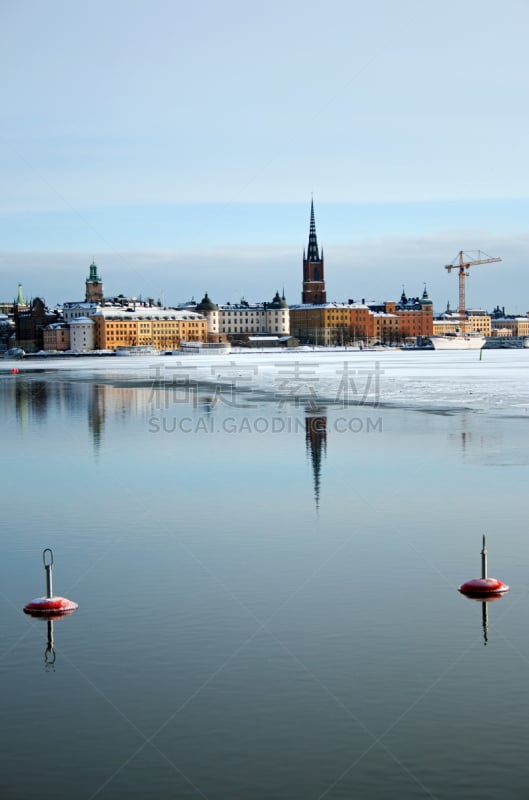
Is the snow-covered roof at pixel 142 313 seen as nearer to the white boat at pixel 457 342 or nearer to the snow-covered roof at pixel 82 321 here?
the snow-covered roof at pixel 82 321

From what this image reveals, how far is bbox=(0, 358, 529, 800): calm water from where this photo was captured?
7375 millimetres

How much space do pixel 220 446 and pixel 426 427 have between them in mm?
6151

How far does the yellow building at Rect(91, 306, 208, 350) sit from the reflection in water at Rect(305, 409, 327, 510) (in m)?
144

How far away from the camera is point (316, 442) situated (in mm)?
25312

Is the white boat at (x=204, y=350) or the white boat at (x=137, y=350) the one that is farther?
the white boat at (x=204, y=350)

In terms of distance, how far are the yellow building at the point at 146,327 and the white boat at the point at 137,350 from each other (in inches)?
183

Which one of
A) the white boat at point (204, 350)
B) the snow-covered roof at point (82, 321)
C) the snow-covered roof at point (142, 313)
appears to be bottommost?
the white boat at point (204, 350)

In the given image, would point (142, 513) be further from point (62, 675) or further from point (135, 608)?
point (62, 675)

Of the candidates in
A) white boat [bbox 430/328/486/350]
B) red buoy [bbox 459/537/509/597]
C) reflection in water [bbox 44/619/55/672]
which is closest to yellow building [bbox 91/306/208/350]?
white boat [bbox 430/328/486/350]

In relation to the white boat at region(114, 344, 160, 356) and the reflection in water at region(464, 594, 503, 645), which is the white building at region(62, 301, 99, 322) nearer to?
the white boat at region(114, 344, 160, 356)

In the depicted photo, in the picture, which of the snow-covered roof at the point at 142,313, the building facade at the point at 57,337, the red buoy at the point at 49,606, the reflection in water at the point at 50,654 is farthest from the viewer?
the snow-covered roof at the point at 142,313

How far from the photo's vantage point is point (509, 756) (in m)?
7.40

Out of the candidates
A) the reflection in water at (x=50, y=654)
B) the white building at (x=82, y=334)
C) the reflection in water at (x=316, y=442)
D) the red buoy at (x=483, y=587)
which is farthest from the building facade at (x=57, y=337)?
the reflection in water at (x=50, y=654)

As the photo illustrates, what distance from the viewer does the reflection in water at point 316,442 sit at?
19359 millimetres
